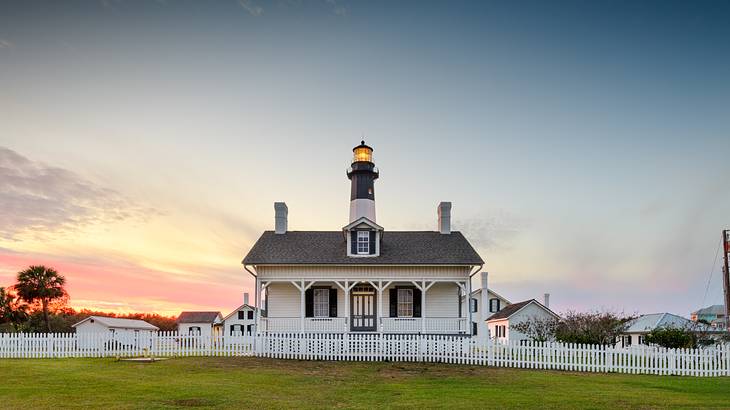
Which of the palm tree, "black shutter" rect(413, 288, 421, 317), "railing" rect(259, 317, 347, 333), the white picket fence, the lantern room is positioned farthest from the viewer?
the palm tree

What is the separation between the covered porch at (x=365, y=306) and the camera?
29.8 metres

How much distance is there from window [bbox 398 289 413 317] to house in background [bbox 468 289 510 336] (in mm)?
28165

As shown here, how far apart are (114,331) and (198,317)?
4978 cm

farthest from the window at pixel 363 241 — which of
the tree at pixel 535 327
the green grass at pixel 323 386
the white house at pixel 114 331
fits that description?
the tree at pixel 535 327

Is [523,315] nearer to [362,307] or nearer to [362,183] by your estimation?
[362,183]

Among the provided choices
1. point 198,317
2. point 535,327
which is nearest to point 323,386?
point 535,327

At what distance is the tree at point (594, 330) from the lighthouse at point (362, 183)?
12676 millimetres

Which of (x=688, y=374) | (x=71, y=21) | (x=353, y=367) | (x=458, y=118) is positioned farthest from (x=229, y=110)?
(x=688, y=374)

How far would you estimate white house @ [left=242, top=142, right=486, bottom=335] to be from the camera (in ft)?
97.3

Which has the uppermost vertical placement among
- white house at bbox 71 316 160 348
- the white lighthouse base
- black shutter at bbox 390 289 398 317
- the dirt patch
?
the white lighthouse base

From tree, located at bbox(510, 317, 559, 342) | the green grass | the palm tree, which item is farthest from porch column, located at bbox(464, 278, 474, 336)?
the palm tree

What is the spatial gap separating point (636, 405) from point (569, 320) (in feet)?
58.5

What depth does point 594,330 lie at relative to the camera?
1117 inches

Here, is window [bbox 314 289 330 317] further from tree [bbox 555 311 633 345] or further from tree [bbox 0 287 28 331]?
tree [bbox 0 287 28 331]
